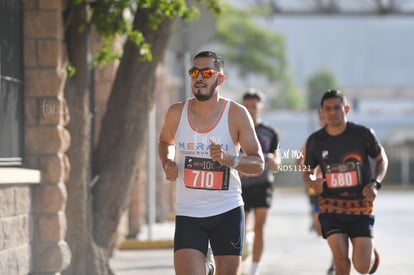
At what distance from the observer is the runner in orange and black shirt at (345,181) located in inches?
337

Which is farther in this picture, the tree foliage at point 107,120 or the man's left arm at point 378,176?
the tree foliage at point 107,120

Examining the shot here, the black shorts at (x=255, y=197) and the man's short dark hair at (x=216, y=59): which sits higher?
the man's short dark hair at (x=216, y=59)

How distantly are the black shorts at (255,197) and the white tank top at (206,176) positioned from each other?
4.57 meters

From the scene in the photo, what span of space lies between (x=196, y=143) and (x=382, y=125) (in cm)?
10643

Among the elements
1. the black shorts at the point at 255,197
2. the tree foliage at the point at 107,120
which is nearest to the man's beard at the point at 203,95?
the tree foliage at the point at 107,120

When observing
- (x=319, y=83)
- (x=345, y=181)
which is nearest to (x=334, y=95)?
(x=345, y=181)

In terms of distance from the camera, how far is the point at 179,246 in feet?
22.2

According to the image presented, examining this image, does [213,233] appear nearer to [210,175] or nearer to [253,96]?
[210,175]

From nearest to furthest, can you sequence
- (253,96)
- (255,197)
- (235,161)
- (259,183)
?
(235,161) → (253,96) → (255,197) → (259,183)

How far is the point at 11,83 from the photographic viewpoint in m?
9.49

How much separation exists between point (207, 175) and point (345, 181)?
221 cm

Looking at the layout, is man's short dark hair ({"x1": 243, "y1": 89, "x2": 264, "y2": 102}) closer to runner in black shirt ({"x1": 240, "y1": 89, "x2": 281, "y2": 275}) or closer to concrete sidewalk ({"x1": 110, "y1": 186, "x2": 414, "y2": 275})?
runner in black shirt ({"x1": 240, "y1": 89, "x2": 281, "y2": 275})

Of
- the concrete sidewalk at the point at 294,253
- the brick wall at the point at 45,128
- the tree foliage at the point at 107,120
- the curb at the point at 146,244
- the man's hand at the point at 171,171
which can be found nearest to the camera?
the man's hand at the point at 171,171

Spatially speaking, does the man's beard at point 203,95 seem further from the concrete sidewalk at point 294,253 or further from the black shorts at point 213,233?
the concrete sidewalk at point 294,253
